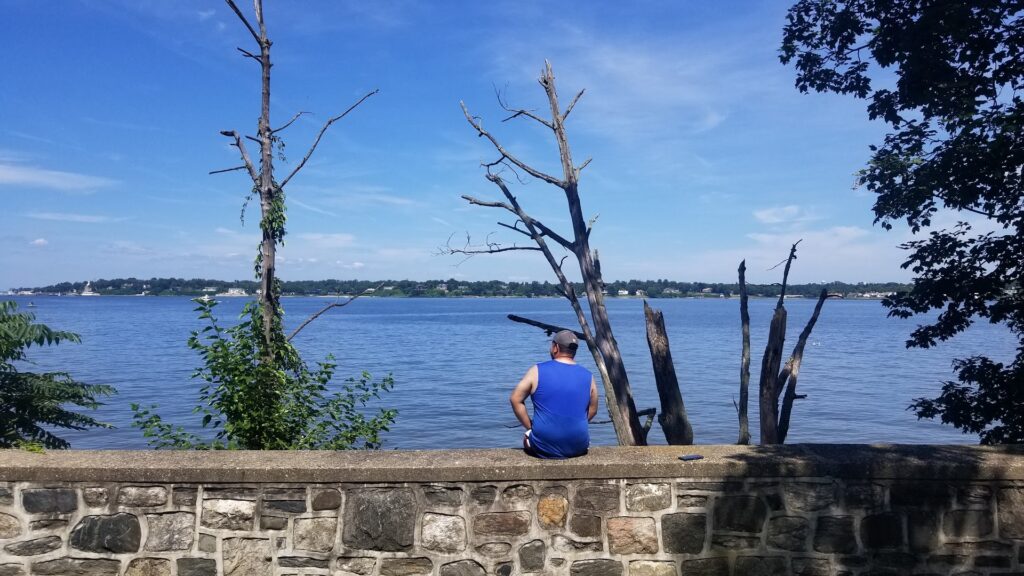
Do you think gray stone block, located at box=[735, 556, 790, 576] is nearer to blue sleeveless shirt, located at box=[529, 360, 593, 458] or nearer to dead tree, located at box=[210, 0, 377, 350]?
blue sleeveless shirt, located at box=[529, 360, 593, 458]

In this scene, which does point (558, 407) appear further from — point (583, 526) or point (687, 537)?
point (687, 537)

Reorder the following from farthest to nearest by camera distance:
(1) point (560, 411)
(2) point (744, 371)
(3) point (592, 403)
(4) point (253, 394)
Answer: (2) point (744, 371)
(4) point (253, 394)
(3) point (592, 403)
(1) point (560, 411)

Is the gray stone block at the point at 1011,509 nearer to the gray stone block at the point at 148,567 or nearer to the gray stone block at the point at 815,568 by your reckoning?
the gray stone block at the point at 815,568

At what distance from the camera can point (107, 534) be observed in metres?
4.48

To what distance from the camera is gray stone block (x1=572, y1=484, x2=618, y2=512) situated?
15.0 ft

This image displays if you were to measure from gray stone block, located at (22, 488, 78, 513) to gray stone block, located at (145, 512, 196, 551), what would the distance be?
429 mm

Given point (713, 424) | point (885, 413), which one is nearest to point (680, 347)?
point (885, 413)

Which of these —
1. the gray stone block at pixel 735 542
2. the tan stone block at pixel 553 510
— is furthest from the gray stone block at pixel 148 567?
the gray stone block at pixel 735 542

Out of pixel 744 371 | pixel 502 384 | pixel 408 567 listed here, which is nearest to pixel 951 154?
pixel 744 371

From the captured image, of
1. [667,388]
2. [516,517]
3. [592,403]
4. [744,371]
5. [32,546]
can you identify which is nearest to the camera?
[32,546]

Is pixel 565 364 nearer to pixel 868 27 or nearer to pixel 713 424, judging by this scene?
pixel 868 27

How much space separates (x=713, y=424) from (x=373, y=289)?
13.0m

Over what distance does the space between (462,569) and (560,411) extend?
3.49 ft

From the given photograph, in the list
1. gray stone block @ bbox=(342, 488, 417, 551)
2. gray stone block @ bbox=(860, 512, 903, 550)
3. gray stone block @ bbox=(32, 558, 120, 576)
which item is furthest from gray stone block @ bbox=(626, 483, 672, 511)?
gray stone block @ bbox=(32, 558, 120, 576)
